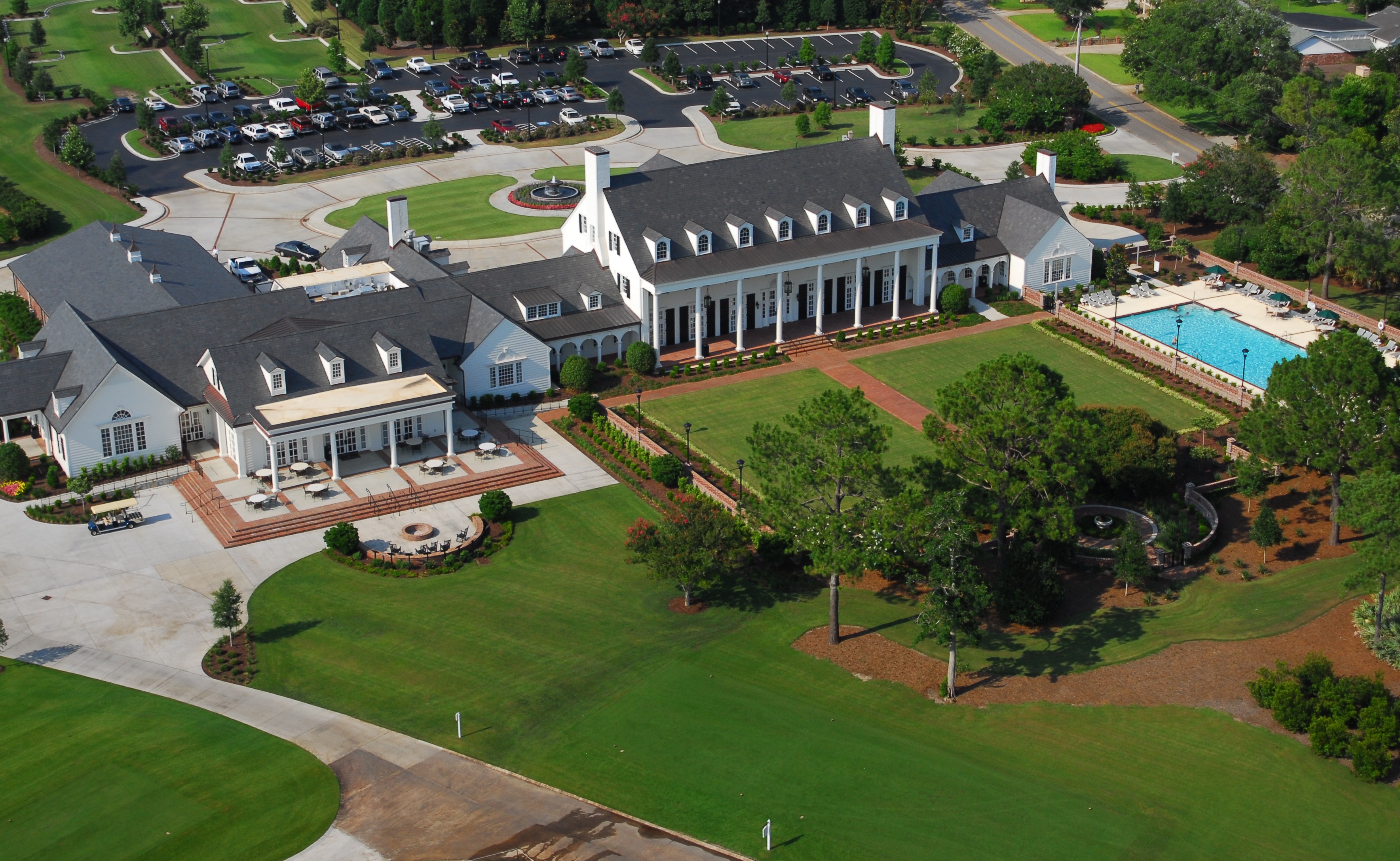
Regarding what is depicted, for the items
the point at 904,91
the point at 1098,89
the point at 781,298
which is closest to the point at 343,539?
the point at 781,298

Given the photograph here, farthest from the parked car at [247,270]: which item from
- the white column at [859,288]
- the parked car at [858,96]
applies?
the parked car at [858,96]

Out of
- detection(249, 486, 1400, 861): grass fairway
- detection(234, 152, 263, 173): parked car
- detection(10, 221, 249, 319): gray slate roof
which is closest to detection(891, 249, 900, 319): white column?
detection(249, 486, 1400, 861): grass fairway

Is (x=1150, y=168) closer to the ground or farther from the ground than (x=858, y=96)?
closer to the ground

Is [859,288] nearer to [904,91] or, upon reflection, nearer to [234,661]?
[234,661]

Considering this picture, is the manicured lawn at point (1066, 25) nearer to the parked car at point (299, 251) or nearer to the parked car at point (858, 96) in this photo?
the parked car at point (858, 96)

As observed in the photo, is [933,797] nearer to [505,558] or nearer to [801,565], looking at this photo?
[801,565]

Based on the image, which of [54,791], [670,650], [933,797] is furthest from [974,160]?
[54,791]
